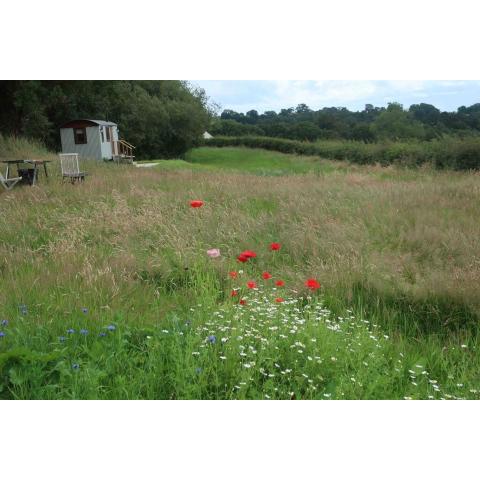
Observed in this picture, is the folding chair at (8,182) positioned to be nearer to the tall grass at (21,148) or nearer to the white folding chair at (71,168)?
the tall grass at (21,148)

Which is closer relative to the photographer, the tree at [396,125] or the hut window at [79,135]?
the tree at [396,125]

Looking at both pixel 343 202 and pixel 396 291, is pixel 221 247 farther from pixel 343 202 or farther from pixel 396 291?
pixel 343 202

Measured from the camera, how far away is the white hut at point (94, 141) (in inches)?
374

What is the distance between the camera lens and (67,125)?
1075cm

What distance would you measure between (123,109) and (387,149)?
608cm

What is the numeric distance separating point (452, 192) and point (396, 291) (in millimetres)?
4645

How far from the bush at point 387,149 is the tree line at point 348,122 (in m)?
0.32

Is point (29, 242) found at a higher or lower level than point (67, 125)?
lower

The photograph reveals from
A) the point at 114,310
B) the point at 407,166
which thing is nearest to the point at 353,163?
the point at 407,166

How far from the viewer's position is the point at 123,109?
30.7 ft

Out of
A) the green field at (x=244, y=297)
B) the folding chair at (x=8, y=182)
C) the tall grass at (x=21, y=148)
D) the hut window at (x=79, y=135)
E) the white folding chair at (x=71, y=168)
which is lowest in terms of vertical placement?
the green field at (x=244, y=297)

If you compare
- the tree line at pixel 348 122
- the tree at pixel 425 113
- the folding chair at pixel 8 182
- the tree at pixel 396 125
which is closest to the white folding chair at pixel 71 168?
the folding chair at pixel 8 182
